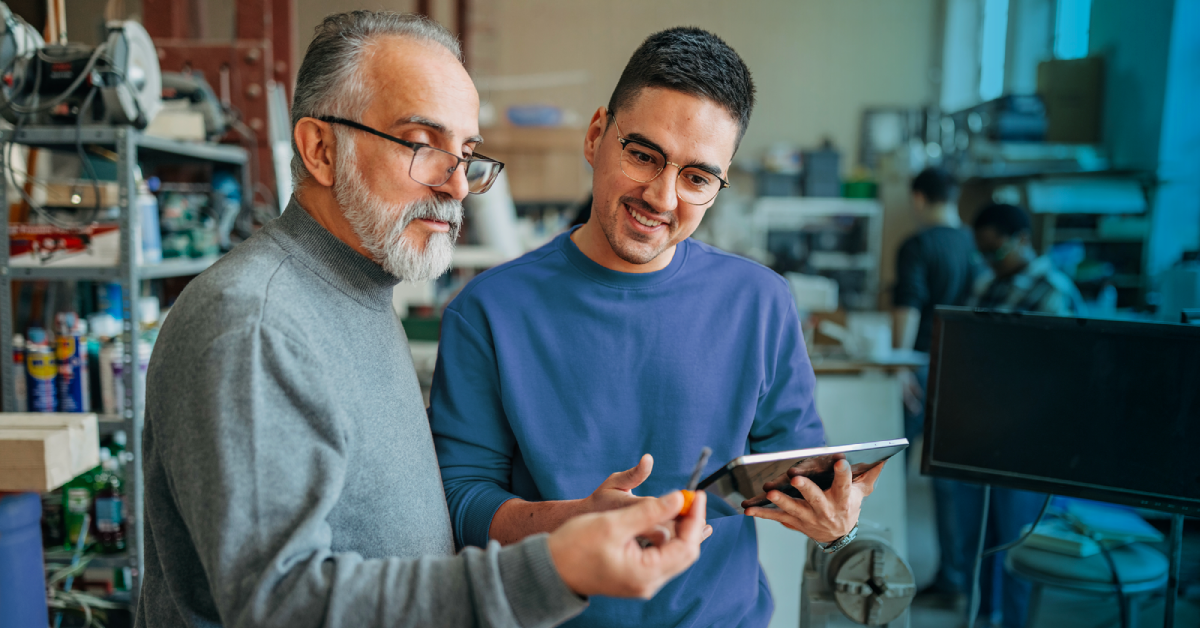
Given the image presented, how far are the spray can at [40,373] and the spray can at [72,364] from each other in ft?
0.07

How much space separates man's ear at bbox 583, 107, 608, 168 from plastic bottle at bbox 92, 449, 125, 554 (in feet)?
6.06

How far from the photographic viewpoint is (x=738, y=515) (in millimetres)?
1256

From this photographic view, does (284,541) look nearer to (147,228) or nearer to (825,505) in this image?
(825,505)

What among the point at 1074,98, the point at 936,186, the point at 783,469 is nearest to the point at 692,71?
the point at 783,469

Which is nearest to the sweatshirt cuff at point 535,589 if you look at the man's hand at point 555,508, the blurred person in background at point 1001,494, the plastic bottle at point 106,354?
the man's hand at point 555,508

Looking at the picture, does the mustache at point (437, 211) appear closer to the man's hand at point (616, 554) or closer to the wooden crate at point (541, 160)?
the man's hand at point (616, 554)

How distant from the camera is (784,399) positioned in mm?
1307

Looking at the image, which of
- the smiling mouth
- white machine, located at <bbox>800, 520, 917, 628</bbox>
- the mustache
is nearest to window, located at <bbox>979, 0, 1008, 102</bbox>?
white machine, located at <bbox>800, 520, 917, 628</bbox>

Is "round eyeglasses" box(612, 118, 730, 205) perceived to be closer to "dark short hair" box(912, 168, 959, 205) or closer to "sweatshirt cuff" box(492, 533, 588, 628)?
"sweatshirt cuff" box(492, 533, 588, 628)

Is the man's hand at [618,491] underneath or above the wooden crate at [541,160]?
underneath

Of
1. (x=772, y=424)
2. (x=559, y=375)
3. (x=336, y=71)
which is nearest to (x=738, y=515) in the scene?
(x=772, y=424)

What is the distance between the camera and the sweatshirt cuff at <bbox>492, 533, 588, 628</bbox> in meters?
0.74

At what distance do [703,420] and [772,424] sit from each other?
0.51 feet

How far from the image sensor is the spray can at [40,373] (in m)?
2.11
